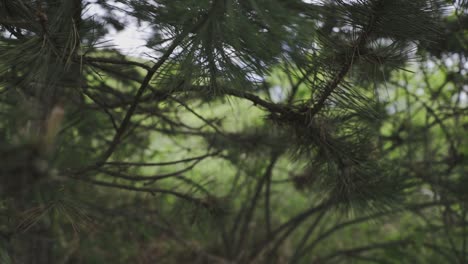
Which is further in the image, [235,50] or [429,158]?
[429,158]

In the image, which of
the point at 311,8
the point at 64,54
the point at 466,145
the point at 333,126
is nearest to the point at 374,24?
the point at 311,8

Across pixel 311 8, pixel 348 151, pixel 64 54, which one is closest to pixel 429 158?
pixel 348 151

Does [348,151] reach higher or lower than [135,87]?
lower

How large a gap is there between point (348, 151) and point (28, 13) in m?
0.89

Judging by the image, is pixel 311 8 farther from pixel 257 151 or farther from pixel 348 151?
pixel 257 151

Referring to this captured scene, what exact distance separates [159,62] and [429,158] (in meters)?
1.47

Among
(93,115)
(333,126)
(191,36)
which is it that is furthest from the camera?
(93,115)

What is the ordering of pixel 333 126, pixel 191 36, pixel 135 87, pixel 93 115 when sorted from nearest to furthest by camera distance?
pixel 191 36
pixel 333 126
pixel 93 115
pixel 135 87

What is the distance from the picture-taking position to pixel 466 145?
2.05 meters

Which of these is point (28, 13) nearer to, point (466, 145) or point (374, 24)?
point (374, 24)

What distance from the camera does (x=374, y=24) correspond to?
1.05 metres

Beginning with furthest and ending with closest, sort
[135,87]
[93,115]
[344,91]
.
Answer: [135,87], [93,115], [344,91]

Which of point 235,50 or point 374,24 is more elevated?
point 374,24

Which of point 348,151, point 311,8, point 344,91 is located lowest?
point 348,151
